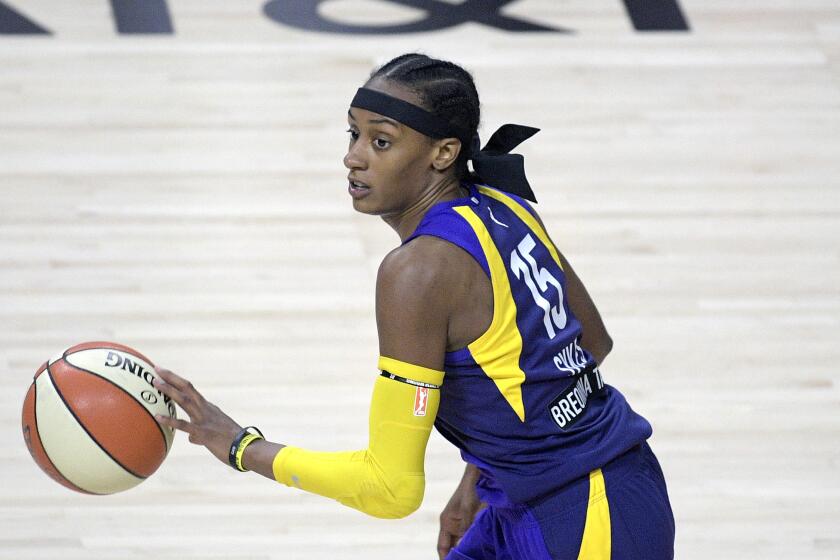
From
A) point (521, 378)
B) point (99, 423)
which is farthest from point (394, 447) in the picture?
point (99, 423)

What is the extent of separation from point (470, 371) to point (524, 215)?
0.35 metres

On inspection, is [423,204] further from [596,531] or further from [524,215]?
[596,531]

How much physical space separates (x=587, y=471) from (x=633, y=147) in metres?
3.63

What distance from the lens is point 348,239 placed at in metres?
5.17

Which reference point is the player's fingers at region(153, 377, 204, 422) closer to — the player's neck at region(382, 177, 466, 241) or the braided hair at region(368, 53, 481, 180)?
the player's neck at region(382, 177, 466, 241)

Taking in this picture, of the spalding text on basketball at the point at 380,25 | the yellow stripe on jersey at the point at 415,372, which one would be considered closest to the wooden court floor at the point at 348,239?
the spalding text on basketball at the point at 380,25

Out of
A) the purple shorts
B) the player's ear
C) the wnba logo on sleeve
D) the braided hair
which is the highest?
the braided hair

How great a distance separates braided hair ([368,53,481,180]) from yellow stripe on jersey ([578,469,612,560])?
2.06ft

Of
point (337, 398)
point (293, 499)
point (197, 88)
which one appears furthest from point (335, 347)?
point (197, 88)

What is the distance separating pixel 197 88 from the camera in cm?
620

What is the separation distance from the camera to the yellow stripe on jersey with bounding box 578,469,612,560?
2324mm

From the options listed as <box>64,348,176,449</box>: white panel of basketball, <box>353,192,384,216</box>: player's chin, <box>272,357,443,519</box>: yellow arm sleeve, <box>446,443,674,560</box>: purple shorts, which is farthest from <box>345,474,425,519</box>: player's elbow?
<box>64,348,176,449</box>: white panel of basketball

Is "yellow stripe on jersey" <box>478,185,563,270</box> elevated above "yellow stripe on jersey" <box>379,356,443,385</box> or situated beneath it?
elevated above

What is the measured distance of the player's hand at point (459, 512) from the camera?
8.87ft
